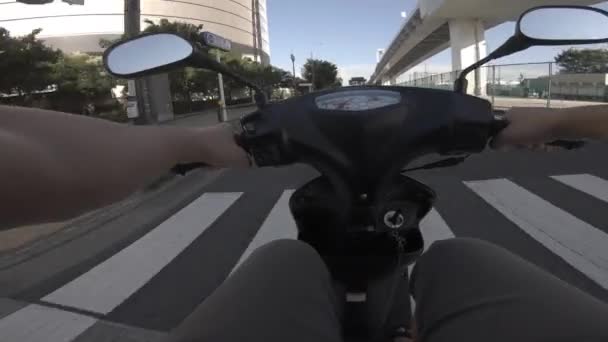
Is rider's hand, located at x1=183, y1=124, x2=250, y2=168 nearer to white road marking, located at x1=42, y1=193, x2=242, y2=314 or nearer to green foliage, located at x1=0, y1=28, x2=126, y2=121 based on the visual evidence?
white road marking, located at x1=42, y1=193, x2=242, y2=314

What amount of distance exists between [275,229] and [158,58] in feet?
9.58

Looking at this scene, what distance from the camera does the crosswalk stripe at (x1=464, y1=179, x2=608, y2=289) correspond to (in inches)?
118

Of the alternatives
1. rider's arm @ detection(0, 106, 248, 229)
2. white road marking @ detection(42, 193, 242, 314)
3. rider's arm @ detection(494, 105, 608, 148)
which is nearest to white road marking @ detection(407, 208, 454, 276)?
white road marking @ detection(42, 193, 242, 314)

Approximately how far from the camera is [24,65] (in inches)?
749

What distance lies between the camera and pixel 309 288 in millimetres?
970

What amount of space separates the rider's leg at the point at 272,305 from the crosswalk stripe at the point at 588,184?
4.73m

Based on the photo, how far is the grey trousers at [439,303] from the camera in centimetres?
74

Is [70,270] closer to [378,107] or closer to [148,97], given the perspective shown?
[378,107]

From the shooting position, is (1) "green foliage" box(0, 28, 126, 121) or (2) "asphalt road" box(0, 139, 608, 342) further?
(1) "green foliage" box(0, 28, 126, 121)

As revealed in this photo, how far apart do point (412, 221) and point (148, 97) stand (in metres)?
12.0

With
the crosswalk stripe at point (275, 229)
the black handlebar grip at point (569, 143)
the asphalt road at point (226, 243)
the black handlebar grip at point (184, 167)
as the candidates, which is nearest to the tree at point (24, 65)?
the asphalt road at point (226, 243)

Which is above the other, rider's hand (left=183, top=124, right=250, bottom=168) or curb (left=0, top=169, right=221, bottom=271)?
rider's hand (left=183, top=124, right=250, bottom=168)

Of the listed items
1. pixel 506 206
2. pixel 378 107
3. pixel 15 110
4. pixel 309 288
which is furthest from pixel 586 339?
pixel 506 206

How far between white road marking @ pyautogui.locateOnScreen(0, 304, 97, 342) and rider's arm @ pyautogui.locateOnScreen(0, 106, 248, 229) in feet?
6.42
